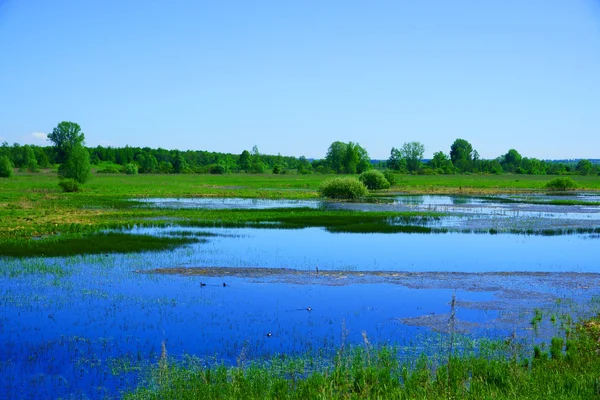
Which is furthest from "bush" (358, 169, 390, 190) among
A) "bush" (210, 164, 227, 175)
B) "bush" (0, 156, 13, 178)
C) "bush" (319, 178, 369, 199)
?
"bush" (210, 164, 227, 175)

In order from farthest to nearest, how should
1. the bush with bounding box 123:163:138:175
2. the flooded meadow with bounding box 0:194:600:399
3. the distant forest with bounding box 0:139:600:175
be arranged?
the distant forest with bounding box 0:139:600:175, the bush with bounding box 123:163:138:175, the flooded meadow with bounding box 0:194:600:399

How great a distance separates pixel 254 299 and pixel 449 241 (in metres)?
16.7

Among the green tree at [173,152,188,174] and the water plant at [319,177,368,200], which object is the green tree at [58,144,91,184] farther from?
the green tree at [173,152,188,174]

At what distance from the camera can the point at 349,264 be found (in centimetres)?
2475

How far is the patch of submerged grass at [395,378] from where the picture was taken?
9.90m

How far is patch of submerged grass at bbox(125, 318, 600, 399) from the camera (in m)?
9.90

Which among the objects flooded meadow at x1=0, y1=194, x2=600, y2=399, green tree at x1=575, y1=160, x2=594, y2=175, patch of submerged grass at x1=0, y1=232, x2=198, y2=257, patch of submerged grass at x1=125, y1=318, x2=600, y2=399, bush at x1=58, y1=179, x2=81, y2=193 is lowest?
flooded meadow at x1=0, y1=194, x2=600, y2=399

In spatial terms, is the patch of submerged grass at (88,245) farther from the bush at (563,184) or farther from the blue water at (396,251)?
the bush at (563,184)

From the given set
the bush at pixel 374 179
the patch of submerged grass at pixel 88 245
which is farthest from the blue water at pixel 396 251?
the bush at pixel 374 179

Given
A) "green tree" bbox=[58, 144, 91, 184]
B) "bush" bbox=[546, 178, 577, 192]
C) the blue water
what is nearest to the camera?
the blue water

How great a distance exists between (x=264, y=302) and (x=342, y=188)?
50306 millimetres

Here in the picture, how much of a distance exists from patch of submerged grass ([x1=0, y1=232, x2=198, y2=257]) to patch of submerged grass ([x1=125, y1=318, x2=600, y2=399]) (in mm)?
16344

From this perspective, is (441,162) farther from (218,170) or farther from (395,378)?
(395,378)

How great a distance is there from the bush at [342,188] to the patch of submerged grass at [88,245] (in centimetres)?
3773
